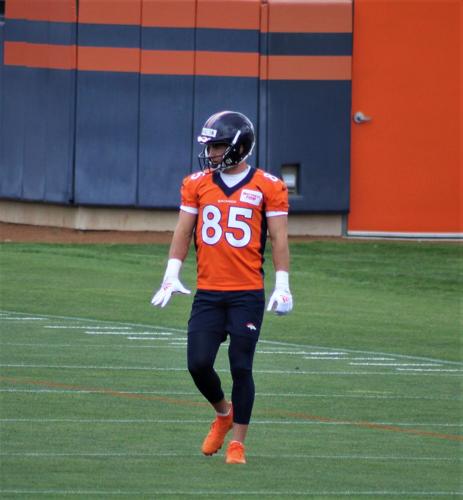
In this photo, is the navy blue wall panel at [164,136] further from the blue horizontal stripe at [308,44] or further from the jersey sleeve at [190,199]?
the jersey sleeve at [190,199]

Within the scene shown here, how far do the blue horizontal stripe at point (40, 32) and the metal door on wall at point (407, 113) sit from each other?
5109 mm

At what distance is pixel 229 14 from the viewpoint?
2683 cm

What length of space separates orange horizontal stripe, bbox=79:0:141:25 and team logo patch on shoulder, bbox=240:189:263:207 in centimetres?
1804

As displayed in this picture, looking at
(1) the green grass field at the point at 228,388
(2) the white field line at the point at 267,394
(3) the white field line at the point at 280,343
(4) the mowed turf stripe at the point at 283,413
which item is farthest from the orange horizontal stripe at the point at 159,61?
(2) the white field line at the point at 267,394

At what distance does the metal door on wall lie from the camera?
88.7ft

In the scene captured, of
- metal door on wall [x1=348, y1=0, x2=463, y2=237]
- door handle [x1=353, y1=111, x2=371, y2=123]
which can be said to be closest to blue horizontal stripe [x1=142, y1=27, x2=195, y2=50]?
metal door on wall [x1=348, y1=0, x2=463, y2=237]

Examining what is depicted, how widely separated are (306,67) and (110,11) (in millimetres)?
3598

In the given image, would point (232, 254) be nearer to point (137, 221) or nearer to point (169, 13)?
point (169, 13)

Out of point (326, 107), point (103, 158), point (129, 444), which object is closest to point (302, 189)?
point (326, 107)

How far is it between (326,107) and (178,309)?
30.0 ft

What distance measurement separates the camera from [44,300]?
19000 mm

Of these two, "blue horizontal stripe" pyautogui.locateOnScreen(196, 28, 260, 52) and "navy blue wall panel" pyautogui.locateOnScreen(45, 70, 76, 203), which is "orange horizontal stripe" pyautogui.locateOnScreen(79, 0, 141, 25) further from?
"blue horizontal stripe" pyautogui.locateOnScreen(196, 28, 260, 52)

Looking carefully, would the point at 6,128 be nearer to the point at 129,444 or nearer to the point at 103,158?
the point at 103,158

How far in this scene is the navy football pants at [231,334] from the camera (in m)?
9.01
